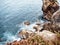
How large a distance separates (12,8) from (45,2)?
10679 mm

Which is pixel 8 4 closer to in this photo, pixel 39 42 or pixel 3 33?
pixel 3 33

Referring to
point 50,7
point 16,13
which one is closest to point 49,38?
point 50,7

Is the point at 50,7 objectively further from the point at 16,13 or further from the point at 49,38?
the point at 49,38

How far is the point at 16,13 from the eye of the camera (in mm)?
43250

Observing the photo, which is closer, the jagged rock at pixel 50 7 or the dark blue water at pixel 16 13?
the dark blue water at pixel 16 13

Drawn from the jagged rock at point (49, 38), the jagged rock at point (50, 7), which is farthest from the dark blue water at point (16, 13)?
the jagged rock at point (49, 38)

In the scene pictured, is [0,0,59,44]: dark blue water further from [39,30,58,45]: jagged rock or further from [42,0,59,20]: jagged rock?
[39,30,58,45]: jagged rock

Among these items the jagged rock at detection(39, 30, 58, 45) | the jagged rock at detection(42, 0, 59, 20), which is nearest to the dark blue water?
the jagged rock at detection(42, 0, 59, 20)

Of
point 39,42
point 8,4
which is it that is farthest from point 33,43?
point 8,4

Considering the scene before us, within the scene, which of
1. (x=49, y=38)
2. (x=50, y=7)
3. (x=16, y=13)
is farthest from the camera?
(x=16, y=13)

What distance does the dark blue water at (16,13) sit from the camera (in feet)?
115

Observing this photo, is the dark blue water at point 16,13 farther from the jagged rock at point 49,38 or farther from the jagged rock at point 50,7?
the jagged rock at point 49,38

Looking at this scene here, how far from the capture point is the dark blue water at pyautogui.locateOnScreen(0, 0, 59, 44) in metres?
35.1

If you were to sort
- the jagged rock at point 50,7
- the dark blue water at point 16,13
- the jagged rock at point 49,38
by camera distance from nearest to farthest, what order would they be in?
the jagged rock at point 49,38 → the dark blue water at point 16,13 → the jagged rock at point 50,7
